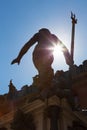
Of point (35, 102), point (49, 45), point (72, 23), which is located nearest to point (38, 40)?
point (49, 45)

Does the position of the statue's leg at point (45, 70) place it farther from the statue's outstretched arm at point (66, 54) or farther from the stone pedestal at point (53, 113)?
the stone pedestal at point (53, 113)

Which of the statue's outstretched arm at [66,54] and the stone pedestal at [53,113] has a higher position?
the statue's outstretched arm at [66,54]

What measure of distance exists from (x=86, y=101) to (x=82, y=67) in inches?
101

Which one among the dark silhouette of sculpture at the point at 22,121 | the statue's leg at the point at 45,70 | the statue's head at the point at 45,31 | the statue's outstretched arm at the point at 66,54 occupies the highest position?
the statue's head at the point at 45,31

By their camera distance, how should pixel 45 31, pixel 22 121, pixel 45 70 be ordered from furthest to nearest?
pixel 45 31, pixel 45 70, pixel 22 121

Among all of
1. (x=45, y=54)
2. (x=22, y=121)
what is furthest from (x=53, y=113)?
Result: (x=45, y=54)

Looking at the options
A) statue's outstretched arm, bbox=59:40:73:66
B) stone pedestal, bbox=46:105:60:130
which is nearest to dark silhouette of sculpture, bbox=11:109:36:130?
stone pedestal, bbox=46:105:60:130

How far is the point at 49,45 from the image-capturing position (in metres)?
9.03

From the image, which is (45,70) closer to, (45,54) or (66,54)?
Answer: (45,54)

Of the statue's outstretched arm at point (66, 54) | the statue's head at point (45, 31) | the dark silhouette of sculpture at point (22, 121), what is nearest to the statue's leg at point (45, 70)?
the statue's outstretched arm at point (66, 54)

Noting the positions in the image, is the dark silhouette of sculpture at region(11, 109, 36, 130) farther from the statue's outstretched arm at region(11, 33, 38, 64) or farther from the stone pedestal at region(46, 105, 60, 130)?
the statue's outstretched arm at region(11, 33, 38, 64)

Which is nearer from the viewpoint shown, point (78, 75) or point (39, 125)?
point (39, 125)

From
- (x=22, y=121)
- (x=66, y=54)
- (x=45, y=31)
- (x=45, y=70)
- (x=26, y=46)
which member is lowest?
(x=22, y=121)

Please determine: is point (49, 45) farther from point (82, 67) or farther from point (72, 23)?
point (72, 23)
